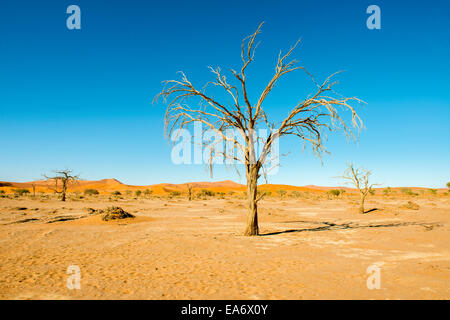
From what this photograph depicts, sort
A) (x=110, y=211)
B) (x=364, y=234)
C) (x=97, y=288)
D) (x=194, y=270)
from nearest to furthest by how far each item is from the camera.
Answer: (x=97, y=288) → (x=194, y=270) → (x=364, y=234) → (x=110, y=211)

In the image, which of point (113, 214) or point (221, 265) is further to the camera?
point (113, 214)

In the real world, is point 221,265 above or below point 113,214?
above

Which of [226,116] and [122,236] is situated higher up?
[226,116]

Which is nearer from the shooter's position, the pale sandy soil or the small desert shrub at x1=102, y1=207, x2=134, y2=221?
the pale sandy soil

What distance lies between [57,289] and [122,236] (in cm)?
642

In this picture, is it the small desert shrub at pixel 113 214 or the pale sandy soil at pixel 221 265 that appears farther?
the small desert shrub at pixel 113 214

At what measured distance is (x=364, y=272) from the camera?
631 centimetres
